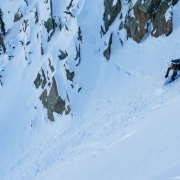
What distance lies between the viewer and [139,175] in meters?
7.43

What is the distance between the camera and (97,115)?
717 inches

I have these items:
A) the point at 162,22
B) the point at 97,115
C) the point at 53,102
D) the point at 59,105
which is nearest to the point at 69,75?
the point at 59,105

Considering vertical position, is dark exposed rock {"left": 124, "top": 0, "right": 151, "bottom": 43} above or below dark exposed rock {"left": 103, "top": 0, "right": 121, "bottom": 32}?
below

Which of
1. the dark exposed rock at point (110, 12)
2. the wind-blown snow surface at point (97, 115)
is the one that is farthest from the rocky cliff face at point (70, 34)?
the wind-blown snow surface at point (97, 115)

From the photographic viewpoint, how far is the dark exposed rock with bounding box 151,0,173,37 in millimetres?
18891

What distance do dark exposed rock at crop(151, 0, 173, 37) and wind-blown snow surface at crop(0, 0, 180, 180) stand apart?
0.49 metres

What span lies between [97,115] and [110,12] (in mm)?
9823

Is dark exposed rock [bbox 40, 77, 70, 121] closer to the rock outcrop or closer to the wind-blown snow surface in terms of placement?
the wind-blown snow surface

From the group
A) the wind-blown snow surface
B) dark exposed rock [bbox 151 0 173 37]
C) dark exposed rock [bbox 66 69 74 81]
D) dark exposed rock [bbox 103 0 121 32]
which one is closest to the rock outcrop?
dark exposed rock [bbox 151 0 173 37]

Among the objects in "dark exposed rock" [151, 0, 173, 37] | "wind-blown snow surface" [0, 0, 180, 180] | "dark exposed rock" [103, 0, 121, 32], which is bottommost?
"wind-blown snow surface" [0, 0, 180, 180]

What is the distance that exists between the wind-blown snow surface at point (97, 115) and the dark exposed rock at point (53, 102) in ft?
1.97

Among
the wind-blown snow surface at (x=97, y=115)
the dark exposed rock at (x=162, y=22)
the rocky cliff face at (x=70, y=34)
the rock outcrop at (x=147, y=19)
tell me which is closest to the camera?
the wind-blown snow surface at (x=97, y=115)

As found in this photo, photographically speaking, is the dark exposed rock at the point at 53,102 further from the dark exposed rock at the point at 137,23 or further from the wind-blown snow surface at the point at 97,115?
the dark exposed rock at the point at 137,23

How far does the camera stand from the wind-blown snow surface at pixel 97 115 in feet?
30.5
